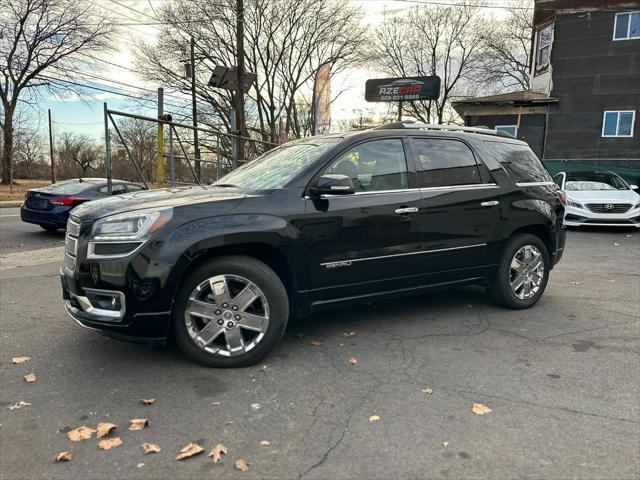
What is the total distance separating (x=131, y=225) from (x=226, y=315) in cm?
91

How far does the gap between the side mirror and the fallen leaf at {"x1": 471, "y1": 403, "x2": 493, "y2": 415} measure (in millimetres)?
1763

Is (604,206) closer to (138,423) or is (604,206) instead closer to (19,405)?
(138,423)

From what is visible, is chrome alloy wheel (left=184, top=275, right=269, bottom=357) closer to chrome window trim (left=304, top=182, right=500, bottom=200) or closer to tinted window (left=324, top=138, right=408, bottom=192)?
chrome window trim (left=304, top=182, right=500, bottom=200)

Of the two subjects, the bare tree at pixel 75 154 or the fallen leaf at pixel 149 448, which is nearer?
the fallen leaf at pixel 149 448

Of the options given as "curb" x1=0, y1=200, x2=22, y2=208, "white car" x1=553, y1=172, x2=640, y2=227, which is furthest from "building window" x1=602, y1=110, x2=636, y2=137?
"curb" x1=0, y1=200, x2=22, y2=208

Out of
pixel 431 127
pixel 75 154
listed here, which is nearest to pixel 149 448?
pixel 431 127

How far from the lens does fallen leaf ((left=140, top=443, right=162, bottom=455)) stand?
2.52m

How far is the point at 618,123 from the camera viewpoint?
66.0ft

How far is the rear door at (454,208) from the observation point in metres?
4.41

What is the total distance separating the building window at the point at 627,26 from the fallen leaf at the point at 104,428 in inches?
927

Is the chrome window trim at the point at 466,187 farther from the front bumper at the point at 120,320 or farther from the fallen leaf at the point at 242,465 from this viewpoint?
the fallen leaf at the point at 242,465

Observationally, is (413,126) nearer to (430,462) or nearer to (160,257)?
(160,257)

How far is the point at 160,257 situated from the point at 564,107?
71.6 ft

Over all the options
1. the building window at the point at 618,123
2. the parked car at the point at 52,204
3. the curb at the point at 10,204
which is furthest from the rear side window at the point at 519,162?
the curb at the point at 10,204
